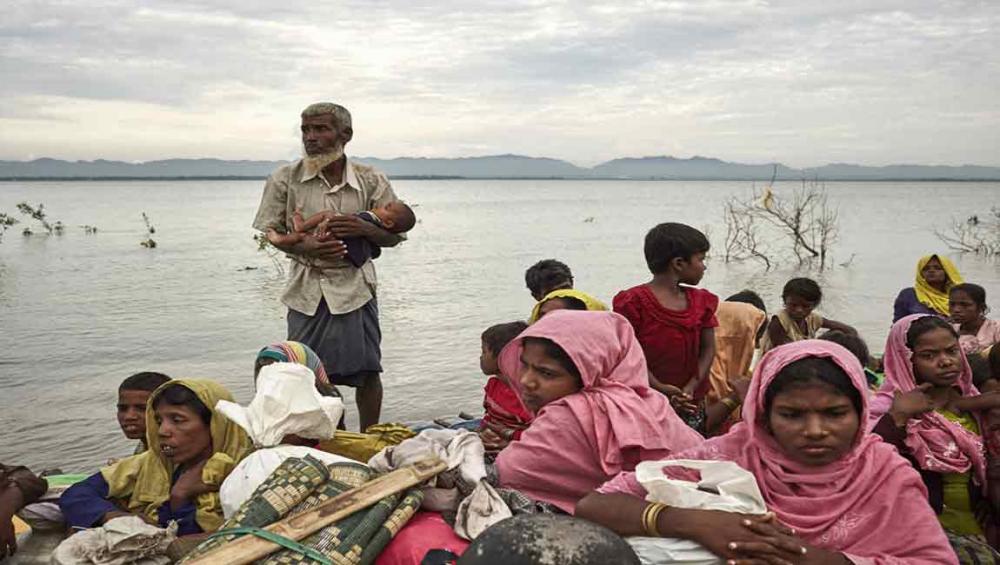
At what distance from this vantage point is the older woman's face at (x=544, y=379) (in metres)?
3.19

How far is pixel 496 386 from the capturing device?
4465 mm

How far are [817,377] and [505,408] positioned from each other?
2.03 metres

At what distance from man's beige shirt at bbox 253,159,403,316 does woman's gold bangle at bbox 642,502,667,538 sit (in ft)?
9.51

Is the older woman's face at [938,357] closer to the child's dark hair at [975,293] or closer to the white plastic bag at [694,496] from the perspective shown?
the white plastic bag at [694,496]

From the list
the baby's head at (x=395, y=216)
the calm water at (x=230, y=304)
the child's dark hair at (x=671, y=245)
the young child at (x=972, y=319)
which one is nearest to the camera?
the child's dark hair at (x=671, y=245)

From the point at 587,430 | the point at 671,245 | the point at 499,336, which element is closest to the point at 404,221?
the point at 499,336

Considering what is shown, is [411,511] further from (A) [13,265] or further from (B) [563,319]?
(A) [13,265]

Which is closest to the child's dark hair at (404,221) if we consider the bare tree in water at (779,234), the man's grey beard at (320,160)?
the man's grey beard at (320,160)

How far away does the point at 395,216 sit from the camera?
502cm

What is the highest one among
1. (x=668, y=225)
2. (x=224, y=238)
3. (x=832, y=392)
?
(x=668, y=225)

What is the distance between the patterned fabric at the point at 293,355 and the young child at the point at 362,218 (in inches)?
29.2

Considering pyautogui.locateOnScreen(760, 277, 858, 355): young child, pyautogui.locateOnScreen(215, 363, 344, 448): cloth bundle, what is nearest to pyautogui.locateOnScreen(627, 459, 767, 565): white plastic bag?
pyautogui.locateOnScreen(215, 363, 344, 448): cloth bundle

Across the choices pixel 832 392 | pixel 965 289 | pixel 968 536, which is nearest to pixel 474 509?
pixel 832 392

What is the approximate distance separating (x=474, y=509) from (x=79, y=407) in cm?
647
